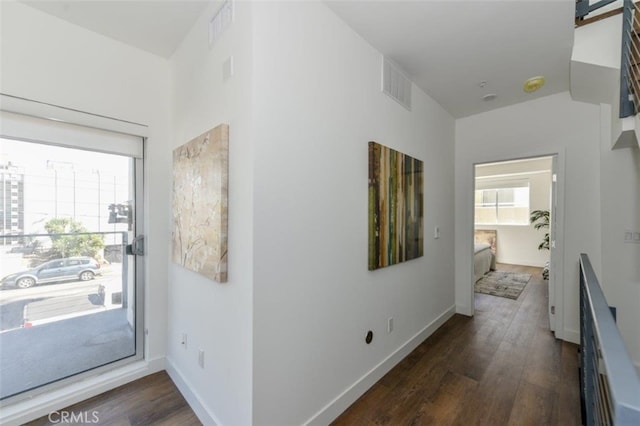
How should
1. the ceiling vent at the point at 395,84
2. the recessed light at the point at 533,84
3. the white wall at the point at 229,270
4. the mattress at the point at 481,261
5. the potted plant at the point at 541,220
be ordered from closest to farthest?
the white wall at the point at 229,270, the ceiling vent at the point at 395,84, the recessed light at the point at 533,84, the mattress at the point at 481,261, the potted plant at the point at 541,220

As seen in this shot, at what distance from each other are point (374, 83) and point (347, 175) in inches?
34.5

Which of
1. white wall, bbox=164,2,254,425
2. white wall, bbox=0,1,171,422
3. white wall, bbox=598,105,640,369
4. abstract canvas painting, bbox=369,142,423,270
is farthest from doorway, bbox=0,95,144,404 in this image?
white wall, bbox=598,105,640,369

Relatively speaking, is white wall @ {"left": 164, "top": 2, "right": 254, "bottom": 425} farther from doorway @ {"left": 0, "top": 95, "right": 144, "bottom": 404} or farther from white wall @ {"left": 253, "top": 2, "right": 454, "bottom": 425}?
doorway @ {"left": 0, "top": 95, "right": 144, "bottom": 404}

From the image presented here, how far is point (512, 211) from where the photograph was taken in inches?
278

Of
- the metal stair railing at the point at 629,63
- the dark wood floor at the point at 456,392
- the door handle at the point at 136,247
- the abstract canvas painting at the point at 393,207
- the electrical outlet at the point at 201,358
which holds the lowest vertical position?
the dark wood floor at the point at 456,392

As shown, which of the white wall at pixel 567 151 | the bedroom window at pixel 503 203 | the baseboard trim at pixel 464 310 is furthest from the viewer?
the bedroom window at pixel 503 203

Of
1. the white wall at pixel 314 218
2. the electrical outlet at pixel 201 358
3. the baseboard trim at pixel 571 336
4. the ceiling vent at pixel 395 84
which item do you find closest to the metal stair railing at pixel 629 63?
the ceiling vent at pixel 395 84

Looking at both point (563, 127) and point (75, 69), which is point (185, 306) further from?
point (563, 127)

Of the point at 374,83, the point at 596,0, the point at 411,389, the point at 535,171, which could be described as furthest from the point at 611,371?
the point at 535,171

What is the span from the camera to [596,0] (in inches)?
87.6

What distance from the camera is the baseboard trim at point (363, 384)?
5.57 feet

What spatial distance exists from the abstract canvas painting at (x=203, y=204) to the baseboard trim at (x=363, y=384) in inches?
43.4

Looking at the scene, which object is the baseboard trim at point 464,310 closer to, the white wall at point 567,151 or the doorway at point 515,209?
the white wall at point 567,151

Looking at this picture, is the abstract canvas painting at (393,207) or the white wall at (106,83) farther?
the abstract canvas painting at (393,207)
